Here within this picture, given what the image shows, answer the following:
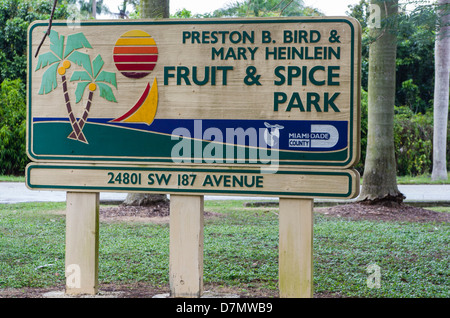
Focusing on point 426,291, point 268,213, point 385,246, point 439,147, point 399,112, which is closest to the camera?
point 426,291

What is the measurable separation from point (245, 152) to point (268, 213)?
256 inches

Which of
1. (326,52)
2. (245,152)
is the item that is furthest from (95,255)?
(326,52)

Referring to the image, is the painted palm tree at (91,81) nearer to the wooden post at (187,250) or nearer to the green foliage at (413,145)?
the wooden post at (187,250)

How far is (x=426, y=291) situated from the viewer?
531cm

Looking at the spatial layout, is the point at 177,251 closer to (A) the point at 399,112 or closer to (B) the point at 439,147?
(B) the point at 439,147

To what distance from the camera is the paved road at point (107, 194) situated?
13.5m

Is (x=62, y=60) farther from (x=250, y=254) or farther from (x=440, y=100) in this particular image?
(x=440, y=100)

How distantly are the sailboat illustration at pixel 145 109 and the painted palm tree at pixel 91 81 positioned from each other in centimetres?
18

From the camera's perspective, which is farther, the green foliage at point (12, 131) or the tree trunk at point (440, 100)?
the green foliage at point (12, 131)

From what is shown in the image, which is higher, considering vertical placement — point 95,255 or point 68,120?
point 68,120

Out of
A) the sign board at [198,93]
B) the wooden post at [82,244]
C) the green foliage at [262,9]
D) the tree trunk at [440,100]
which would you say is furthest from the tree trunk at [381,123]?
the tree trunk at [440,100]

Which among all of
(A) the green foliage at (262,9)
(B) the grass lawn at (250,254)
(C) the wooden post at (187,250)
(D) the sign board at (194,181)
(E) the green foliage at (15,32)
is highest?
(E) the green foliage at (15,32)

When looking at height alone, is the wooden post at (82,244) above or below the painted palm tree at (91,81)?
below

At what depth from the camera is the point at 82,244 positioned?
15.5ft
